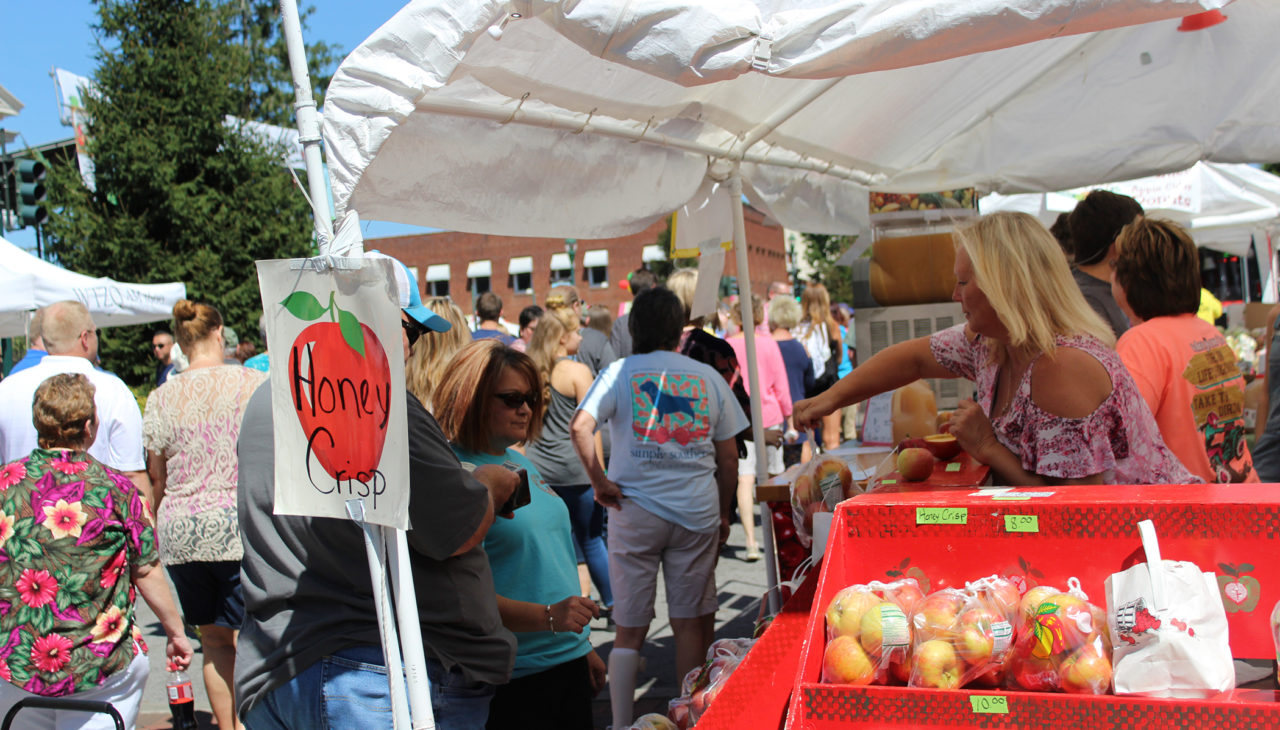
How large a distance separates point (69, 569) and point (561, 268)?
5216 centimetres

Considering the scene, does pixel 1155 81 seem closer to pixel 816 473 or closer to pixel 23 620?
pixel 816 473

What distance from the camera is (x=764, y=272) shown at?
59.9 metres

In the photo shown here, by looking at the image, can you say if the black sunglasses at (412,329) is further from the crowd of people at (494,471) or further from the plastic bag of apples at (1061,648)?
the plastic bag of apples at (1061,648)

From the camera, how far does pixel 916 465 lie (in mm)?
2404

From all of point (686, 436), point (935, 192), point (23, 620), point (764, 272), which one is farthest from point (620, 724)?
point (764, 272)

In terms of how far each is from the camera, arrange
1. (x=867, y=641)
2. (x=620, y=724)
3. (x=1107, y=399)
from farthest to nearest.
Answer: (x=620, y=724) < (x=1107, y=399) < (x=867, y=641)

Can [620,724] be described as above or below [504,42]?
below

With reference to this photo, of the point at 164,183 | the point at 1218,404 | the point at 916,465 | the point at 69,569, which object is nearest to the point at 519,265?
the point at 164,183

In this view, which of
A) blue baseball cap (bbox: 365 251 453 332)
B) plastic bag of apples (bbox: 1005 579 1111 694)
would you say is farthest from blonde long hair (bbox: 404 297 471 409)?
plastic bag of apples (bbox: 1005 579 1111 694)

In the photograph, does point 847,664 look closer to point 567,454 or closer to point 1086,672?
point 1086,672

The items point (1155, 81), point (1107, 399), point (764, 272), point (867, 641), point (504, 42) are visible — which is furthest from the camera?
point (764, 272)

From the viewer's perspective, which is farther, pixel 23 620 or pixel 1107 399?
pixel 23 620

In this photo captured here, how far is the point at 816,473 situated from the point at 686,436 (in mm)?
1296

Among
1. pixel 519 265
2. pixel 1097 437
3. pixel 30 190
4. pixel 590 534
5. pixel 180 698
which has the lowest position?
pixel 180 698
